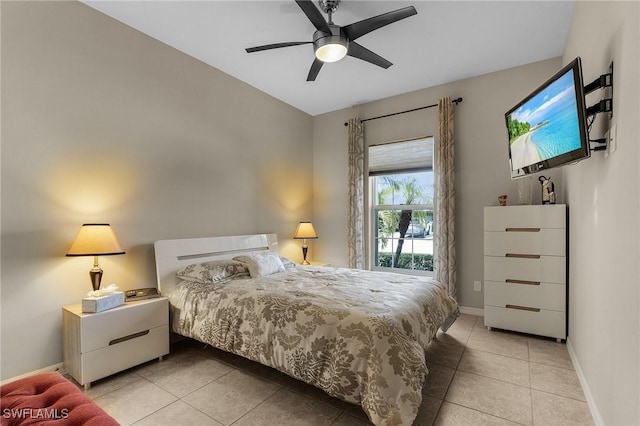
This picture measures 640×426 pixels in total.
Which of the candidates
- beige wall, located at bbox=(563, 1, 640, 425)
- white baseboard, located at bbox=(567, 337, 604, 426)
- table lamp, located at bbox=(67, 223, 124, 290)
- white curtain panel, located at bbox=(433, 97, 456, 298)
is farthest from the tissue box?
white curtain panel, located at bbox=(433, 97, 456, 298)

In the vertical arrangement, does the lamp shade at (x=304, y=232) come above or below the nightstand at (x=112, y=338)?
above

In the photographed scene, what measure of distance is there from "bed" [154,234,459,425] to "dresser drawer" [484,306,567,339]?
2.01 ft

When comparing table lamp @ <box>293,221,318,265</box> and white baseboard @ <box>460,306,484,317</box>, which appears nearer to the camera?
white baseboard @ <box>460,306,484,317</box>

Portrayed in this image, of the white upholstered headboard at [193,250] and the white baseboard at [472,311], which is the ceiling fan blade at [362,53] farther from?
the white baseboard at [472,311]

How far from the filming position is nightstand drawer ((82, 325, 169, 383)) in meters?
2.08

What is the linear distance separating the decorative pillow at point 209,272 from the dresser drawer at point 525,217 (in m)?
2.73

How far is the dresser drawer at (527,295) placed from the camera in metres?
2.81

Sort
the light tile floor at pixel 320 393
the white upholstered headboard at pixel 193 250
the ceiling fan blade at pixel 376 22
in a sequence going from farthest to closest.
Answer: the white upholstered headboard at pixel 193 250 → the ceiling fan blade at pixel 376 22 → the light tile floor at pixel 320 393

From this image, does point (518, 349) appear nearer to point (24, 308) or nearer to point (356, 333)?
point (356, 333)

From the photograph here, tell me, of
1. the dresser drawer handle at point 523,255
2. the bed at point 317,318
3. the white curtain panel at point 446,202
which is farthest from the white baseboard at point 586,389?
the white curtain panel at point 446,202

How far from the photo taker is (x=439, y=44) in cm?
300

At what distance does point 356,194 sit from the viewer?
14.7ft

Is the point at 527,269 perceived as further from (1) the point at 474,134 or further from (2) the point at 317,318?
(2) the point at 317,318

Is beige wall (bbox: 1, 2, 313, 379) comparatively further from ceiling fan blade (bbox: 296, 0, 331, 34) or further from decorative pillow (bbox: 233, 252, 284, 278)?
ceiling fan blade (bbox: 296, 0, 331, 34)
